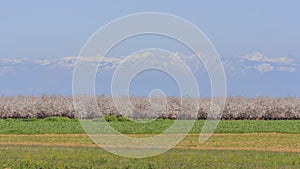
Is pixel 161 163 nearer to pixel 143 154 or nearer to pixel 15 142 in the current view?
pixel 143 154

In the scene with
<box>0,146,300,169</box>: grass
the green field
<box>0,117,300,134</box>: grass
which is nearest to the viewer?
<box>0,146,300,169</box>: grass

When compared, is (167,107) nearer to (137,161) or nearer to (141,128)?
(141,128)

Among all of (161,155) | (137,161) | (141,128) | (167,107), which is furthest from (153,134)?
(167,107)

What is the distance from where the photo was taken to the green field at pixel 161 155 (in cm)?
2266

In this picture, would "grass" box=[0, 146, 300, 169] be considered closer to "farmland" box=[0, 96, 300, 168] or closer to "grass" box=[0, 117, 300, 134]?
"farmland" box=[0, 96, 300, 168]

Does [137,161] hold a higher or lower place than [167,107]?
lower

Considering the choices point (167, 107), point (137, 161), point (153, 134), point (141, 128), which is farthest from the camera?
point (167, 107)

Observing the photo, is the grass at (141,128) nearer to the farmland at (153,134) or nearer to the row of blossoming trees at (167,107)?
the farmland at (153,134)

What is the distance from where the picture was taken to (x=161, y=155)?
26.2 meters

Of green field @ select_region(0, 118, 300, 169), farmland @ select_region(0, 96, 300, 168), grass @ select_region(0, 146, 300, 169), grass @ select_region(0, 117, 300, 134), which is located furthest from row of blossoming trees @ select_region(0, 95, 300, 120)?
grass @ select_region(0, 146, 300, 169)

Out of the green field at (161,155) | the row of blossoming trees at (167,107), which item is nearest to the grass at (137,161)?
the green field at (161,155)

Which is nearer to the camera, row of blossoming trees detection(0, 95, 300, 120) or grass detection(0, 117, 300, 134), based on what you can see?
grass detection(0, 117, 300, 134)

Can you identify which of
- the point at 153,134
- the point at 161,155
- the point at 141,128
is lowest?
the point at 161,155

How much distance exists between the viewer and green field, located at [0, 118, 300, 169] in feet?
74.3
